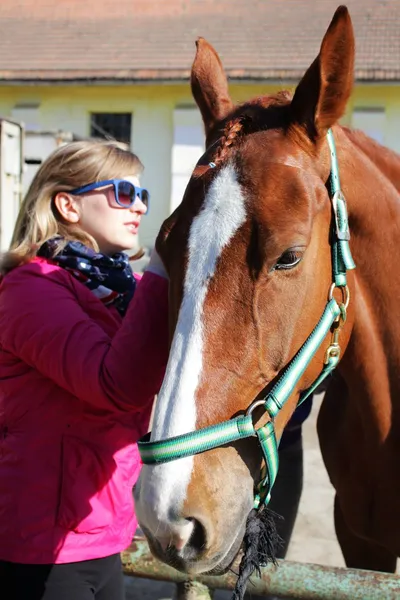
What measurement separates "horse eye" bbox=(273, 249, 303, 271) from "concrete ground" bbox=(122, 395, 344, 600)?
8.00ft

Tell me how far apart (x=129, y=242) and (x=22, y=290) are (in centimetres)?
43

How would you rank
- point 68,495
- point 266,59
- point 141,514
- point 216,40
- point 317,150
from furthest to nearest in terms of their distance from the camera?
point 216,40, point 266,59, point 68,495, point 317,150, point 141,514

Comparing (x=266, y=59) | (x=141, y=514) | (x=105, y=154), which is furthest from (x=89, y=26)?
(x=141, y=514)

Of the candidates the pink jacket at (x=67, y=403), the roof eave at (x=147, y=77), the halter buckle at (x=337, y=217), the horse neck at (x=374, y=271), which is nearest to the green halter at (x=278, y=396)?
the halter buckle at (x=337, y=217)

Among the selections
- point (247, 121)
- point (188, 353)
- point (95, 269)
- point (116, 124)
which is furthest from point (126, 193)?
point (116, 124)

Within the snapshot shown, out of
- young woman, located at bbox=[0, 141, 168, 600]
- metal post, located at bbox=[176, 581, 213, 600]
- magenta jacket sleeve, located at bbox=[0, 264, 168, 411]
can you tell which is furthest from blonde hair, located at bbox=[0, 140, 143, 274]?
metal post, located at bbox=[176, 581, 213, 600]

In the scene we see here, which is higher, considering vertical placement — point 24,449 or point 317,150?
point 317,150

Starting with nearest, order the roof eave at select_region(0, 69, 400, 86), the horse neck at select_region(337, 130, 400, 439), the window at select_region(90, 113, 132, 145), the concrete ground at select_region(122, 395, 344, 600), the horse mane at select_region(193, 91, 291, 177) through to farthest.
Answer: the horse mane at select_region(193, 91, 291, 177)
the horse neck at select_region(337, 130, 400, 439)
the concrete ground at select_region(122, 395, 344, 600)
the roof eave at select_region(0, 69, 400, 86)
the window at select_region(90, 113, 132, 145)

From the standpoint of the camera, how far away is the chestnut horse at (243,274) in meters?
1.31

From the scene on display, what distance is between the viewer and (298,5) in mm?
15055

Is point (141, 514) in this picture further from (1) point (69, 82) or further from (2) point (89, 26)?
(2) point (89, 26)

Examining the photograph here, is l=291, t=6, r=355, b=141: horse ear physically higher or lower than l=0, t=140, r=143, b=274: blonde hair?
higher

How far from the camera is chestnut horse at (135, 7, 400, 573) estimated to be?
131 centimetres

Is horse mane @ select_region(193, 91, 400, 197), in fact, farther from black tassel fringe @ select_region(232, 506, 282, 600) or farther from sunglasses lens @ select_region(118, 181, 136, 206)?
black tassel fringe @ select_region(232, 506, 282, 600)
